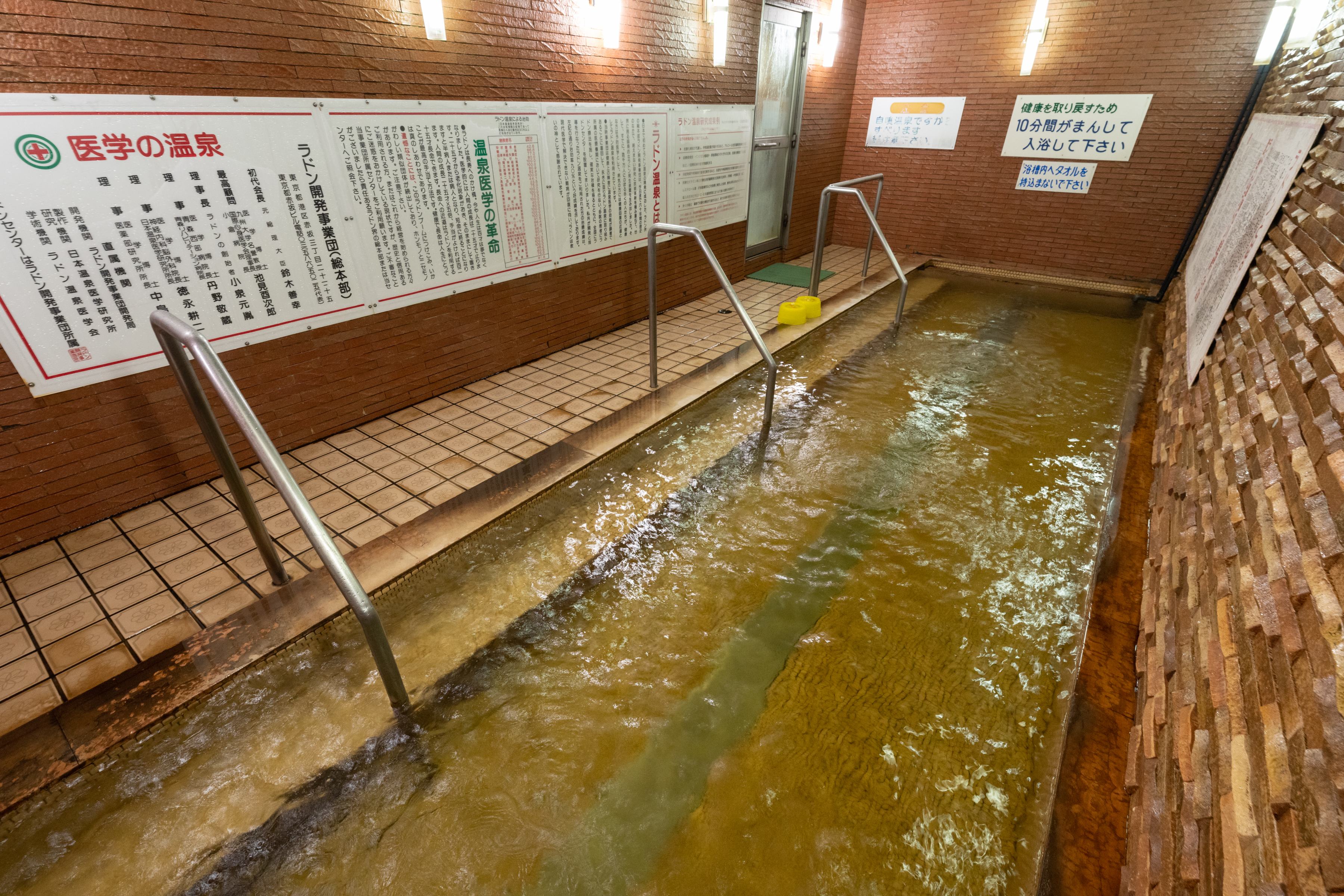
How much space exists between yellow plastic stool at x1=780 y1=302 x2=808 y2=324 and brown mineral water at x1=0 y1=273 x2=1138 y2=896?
2270 mm

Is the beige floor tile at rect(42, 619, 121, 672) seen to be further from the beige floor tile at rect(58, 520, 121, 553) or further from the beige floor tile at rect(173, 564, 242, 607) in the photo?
the beige floor tile at rect(58, 520, 121, 553)

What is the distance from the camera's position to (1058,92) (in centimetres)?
647

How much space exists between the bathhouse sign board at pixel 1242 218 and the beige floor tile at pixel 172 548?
495 centimetres

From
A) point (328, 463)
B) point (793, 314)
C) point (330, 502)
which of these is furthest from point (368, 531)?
point (793, 314)

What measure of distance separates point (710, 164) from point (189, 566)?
5067mm

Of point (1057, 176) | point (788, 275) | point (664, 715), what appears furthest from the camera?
point (788, 275)

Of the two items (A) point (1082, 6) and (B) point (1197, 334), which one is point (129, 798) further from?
(A) point (1082, 6)

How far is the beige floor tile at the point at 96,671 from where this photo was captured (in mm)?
1966

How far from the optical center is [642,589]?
2.54m

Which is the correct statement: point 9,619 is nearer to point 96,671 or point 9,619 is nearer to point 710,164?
point 96,671

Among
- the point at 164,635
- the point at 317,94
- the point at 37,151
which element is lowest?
the point at 164,635

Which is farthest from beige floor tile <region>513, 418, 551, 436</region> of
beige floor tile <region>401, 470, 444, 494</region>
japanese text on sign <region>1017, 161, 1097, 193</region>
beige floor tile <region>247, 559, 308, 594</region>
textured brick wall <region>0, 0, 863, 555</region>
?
japanese text on sign <region>1017, 161, 1097, 193</region>

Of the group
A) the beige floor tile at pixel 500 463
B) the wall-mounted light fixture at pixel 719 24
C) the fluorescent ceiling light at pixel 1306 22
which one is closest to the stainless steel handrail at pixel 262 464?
the beige floor tile at pixel 500 463

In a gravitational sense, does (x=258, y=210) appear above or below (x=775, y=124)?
below
